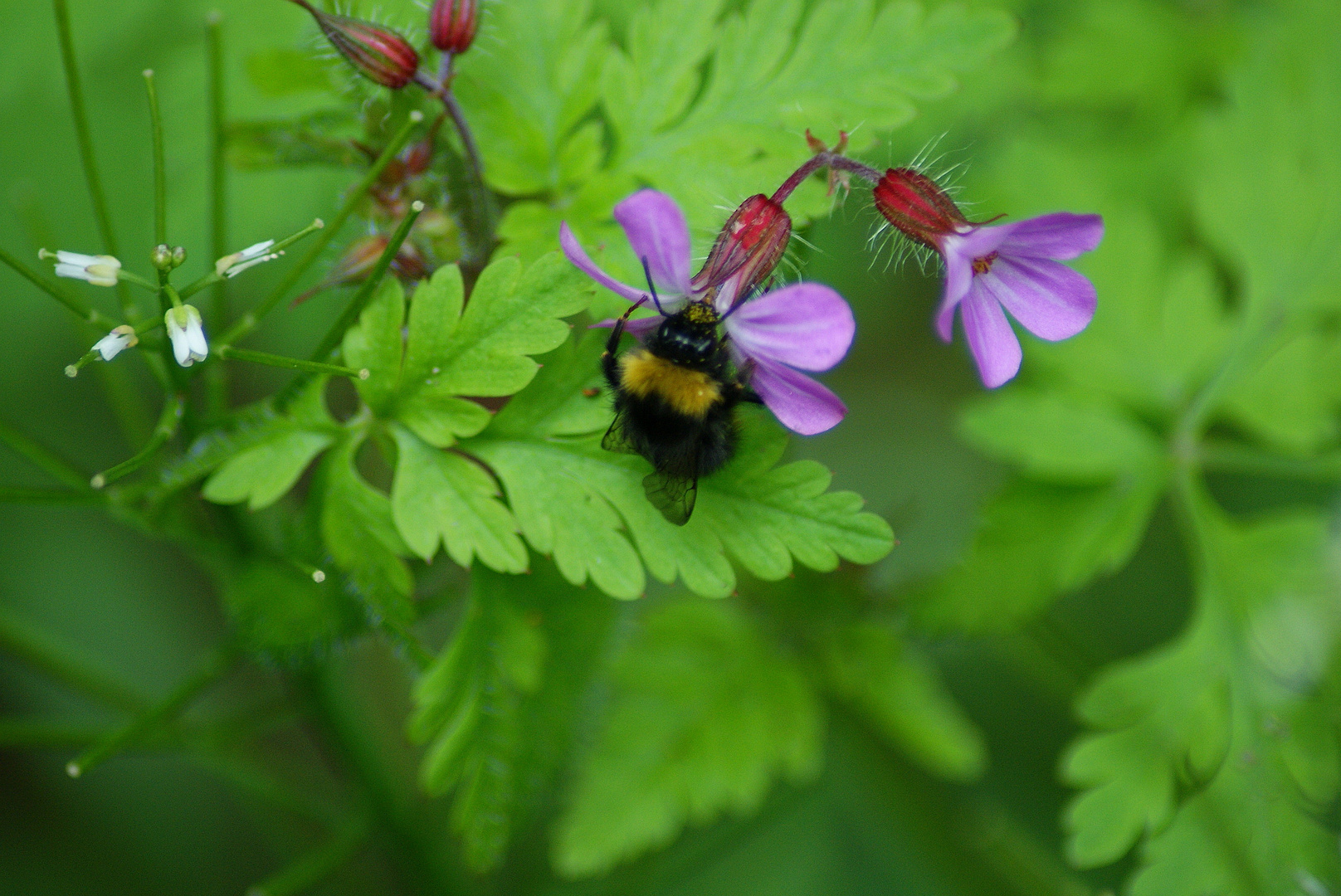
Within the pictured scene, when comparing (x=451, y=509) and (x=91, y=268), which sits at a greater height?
(x=91, y=268)

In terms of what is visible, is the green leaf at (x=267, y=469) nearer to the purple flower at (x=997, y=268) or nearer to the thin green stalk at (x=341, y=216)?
the thin green stalk at (x=341, y=216)

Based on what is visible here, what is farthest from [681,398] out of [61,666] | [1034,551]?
[61,666]

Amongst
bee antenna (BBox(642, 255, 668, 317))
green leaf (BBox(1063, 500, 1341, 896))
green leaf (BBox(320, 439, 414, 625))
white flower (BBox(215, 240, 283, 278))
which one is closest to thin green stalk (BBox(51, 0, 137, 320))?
white flower (BBox(215, 240, 283, 278))

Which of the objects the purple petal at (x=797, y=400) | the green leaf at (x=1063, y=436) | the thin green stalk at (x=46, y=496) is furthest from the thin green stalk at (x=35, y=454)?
the green leaf at (x=1063, y=436)

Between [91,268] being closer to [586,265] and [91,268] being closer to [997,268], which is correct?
[586,265]

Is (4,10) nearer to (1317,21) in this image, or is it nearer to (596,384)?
(596,384)

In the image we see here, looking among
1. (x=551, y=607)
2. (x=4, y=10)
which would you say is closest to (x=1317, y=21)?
(x=551, y=607)

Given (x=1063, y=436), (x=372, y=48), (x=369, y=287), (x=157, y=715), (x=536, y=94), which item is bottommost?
(x=1063, y=436)
